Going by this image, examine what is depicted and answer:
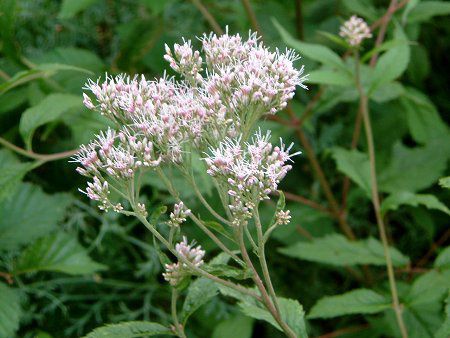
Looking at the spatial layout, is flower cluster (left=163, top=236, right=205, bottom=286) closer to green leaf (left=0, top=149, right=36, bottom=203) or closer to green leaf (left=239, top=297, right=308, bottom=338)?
green leaf (left=239, top=297, right=308, bottom=338)

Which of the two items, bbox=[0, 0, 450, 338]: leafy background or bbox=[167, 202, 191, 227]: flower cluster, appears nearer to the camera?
bbox=[167, 202, 191, 227]: flower cluster

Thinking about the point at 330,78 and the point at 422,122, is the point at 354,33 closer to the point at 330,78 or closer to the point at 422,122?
the point at 330,78

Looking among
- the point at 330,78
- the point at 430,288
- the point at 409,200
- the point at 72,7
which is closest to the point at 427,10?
the point at 330,78

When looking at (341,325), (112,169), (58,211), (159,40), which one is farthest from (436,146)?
(112,169)

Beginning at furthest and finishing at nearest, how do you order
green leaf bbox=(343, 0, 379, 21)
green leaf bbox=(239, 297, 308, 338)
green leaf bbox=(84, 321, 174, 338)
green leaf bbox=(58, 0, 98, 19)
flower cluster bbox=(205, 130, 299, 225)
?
green leaf bbox=(343, 0, 379, 21) → green leaf bbox=(58, 0, 98, 19) → green leaf bbox=(239, 297, 308, 338) → green leaf bbox=(84, 321, 174, 338) → flower cluster bbox=(205, 130, 299, 225)

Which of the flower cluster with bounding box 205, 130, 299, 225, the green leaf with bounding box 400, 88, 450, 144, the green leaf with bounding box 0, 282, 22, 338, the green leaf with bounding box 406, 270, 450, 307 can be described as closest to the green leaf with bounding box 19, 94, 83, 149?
the green leaf with bounding box 0, 282, 22, 338

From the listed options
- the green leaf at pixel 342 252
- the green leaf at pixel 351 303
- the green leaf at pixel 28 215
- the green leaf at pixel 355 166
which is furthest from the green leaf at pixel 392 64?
the green leaf at pixel 28 215
